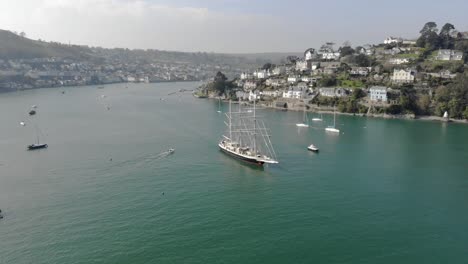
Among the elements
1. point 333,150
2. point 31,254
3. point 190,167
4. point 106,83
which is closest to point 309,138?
point 333,150

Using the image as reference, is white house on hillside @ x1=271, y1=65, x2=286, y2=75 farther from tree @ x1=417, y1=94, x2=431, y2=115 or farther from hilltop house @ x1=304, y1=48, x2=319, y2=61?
tree @ x1=417, y1=94, x2=431, y2=115

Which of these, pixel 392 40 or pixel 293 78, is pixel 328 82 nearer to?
pixel 293 78

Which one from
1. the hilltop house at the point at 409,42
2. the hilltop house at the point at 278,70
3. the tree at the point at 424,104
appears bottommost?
the tree at the point at 424,104

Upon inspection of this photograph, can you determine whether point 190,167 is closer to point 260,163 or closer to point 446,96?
point 260,163

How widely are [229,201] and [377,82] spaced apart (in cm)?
3106

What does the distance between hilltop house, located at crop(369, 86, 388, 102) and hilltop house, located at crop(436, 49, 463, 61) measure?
1249 centimetres

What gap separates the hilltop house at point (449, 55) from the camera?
43022 mm

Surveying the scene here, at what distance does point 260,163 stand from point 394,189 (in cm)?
624

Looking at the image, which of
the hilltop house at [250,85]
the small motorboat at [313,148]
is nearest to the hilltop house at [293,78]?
the hilltop house at [250,85]

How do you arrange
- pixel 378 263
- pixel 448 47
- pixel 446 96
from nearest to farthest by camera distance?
pixel 378 263
pixel 446 96
pixel 448 47

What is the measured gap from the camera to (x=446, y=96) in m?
33.8

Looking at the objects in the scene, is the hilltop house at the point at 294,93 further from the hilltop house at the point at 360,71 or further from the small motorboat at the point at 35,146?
the small motorboat at the point at 35,146

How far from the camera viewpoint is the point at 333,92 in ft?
130

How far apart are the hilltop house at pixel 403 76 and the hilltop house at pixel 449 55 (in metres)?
6.98
